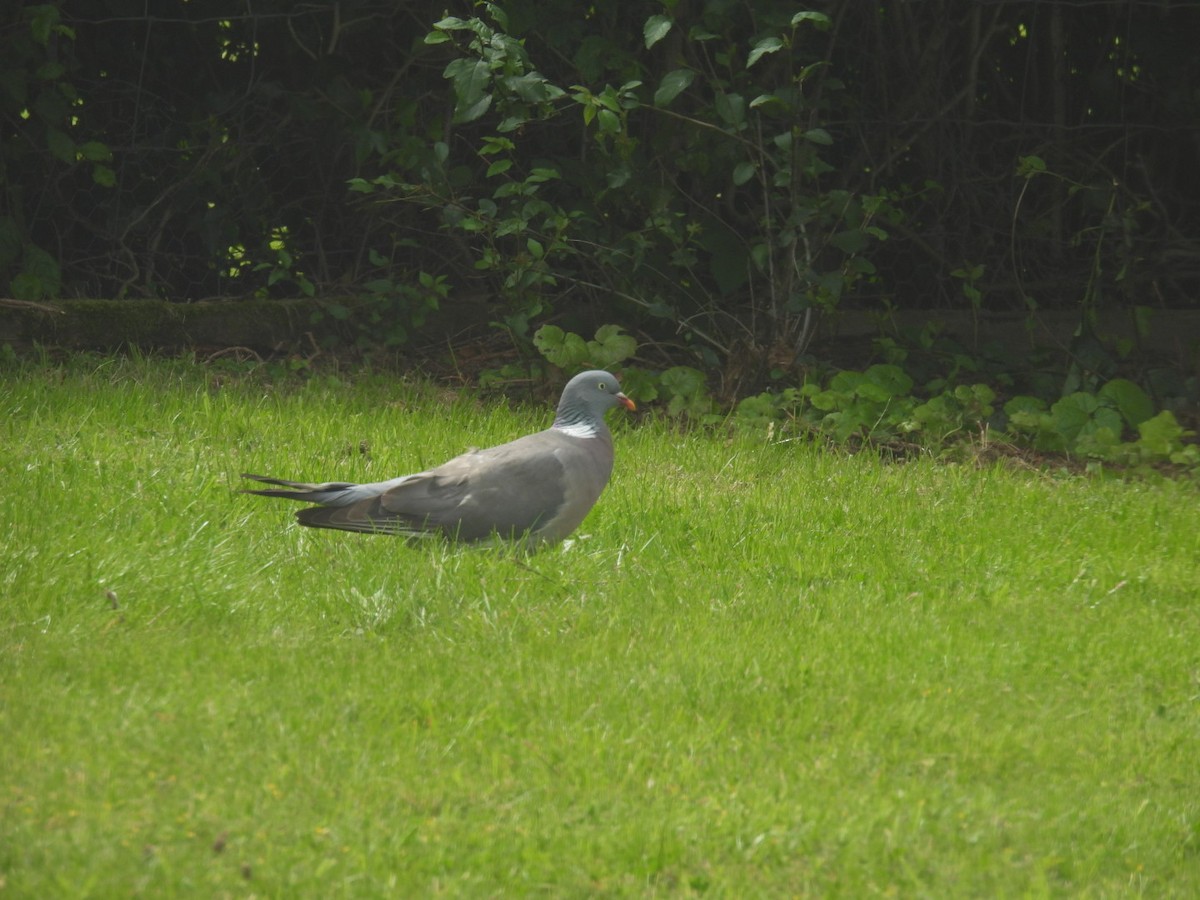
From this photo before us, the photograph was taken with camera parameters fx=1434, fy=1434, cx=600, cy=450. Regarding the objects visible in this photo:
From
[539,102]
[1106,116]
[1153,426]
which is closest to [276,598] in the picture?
[539,102]

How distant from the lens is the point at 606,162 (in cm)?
686

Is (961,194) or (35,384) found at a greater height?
(961,194)

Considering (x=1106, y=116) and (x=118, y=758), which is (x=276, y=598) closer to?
(x=118, y=758)

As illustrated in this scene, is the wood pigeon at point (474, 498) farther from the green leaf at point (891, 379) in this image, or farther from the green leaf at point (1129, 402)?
the green leaf at point (1129, 402)

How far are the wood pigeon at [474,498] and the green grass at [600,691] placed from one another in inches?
4.2

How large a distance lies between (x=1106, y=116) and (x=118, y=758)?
6.46 m

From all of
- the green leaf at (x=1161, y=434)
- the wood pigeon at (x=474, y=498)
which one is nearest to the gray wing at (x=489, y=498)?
the wood pigeon at (x=474, y=498)

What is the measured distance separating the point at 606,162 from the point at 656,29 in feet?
3.34

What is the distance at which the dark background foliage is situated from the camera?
267 inches

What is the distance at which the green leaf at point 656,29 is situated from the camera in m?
5.88

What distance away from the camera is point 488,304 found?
304 inches

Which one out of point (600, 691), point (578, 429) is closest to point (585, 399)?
point (578, 429)

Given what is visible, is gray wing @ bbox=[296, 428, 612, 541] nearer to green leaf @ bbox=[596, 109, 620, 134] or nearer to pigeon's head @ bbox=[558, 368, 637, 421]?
pigeon's head @ bbox=[558, 368, 637, 421]

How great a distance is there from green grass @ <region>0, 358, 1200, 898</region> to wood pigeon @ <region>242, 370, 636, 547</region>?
106 mm
